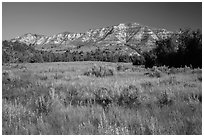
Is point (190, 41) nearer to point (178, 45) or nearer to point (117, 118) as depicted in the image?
point (178, 45)

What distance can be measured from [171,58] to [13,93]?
99.8 feet

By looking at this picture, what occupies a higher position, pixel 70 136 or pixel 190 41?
pixel 190 41

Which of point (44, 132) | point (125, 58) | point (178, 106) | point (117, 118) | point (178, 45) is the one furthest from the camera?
point (125, 58)

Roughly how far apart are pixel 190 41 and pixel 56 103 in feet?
94.8

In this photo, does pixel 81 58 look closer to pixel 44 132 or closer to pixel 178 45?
pixel 178 45

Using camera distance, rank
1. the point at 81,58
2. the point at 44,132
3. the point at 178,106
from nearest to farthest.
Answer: the point at 44,132
the point at 178,106
the point at 81,58

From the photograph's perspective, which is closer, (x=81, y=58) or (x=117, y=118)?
(x=117, y=118)

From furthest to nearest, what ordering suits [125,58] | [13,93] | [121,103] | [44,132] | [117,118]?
[125,58] → [13,93] → [121,103] → [117,118] → [44,132]

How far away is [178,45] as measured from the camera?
34.3 m

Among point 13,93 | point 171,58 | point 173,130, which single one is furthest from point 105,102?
point 171,58

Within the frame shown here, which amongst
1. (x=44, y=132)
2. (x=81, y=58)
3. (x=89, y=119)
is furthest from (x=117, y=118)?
(x=81, y=58)

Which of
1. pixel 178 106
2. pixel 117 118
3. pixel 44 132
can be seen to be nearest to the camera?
pixel 44 132

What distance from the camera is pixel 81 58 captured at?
113m

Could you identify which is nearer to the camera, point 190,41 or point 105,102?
point 105,102
